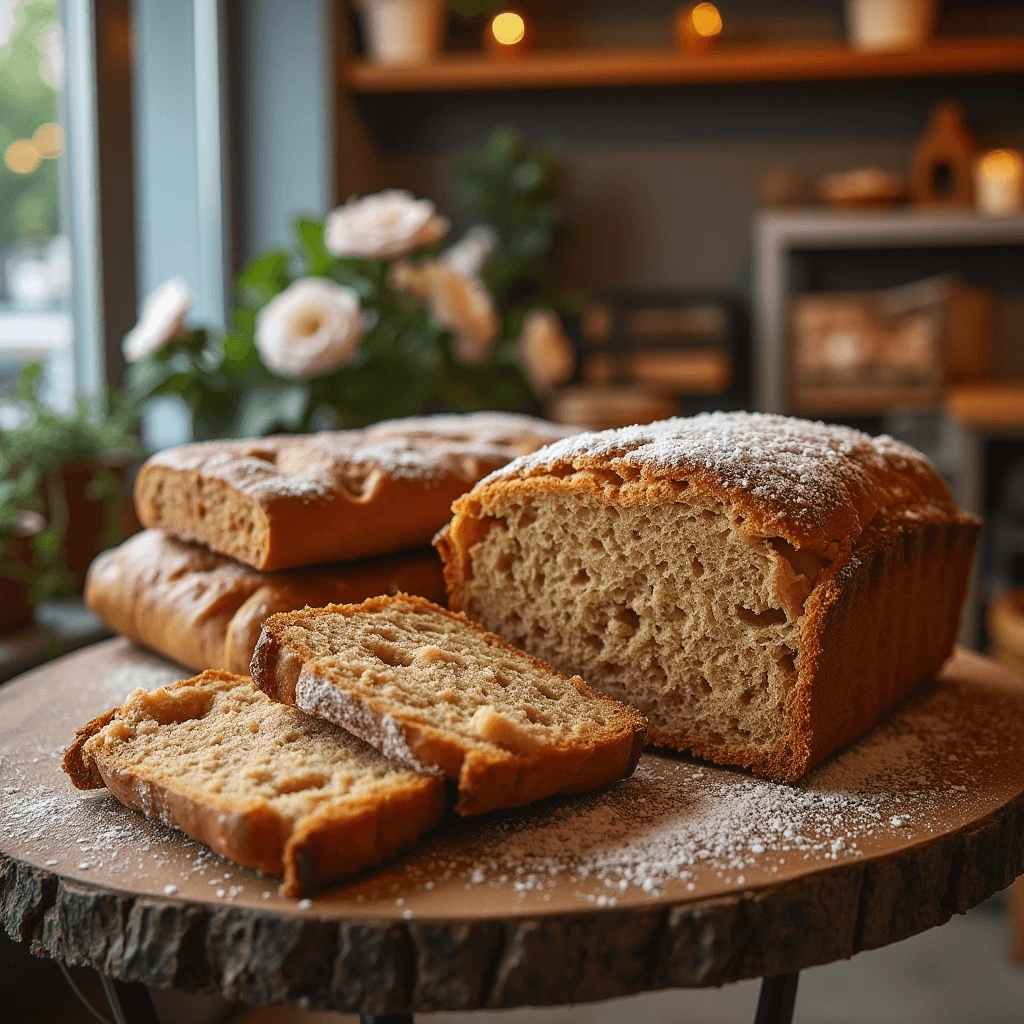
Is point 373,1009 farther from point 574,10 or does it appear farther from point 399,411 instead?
point 574,10

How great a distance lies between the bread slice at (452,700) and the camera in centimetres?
107

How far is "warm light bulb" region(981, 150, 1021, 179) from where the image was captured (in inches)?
145

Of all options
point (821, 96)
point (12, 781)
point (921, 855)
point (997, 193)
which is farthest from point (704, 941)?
point (821, 96)

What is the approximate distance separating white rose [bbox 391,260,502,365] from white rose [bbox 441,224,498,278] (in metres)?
0.66

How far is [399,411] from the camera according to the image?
2816mm

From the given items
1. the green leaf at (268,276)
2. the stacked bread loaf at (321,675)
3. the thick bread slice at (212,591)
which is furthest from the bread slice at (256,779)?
the green leaf at (268,276)

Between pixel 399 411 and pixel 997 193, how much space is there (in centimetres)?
215

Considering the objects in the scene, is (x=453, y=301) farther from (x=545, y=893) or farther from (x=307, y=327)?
(x=545, y=893)

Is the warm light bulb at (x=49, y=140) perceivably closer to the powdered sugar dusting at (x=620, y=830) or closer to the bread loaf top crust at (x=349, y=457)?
the bread loaf top crust at (x=349, y=457)

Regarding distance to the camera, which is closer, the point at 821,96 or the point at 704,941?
the point at 704,941

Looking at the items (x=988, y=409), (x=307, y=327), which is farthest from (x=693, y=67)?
(x=307, y=327)

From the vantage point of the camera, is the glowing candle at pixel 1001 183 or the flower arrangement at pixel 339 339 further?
the glowing candle at pixel 1001 183

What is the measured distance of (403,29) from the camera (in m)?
3.79

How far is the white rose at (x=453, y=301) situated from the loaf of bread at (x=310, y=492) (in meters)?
1.09
